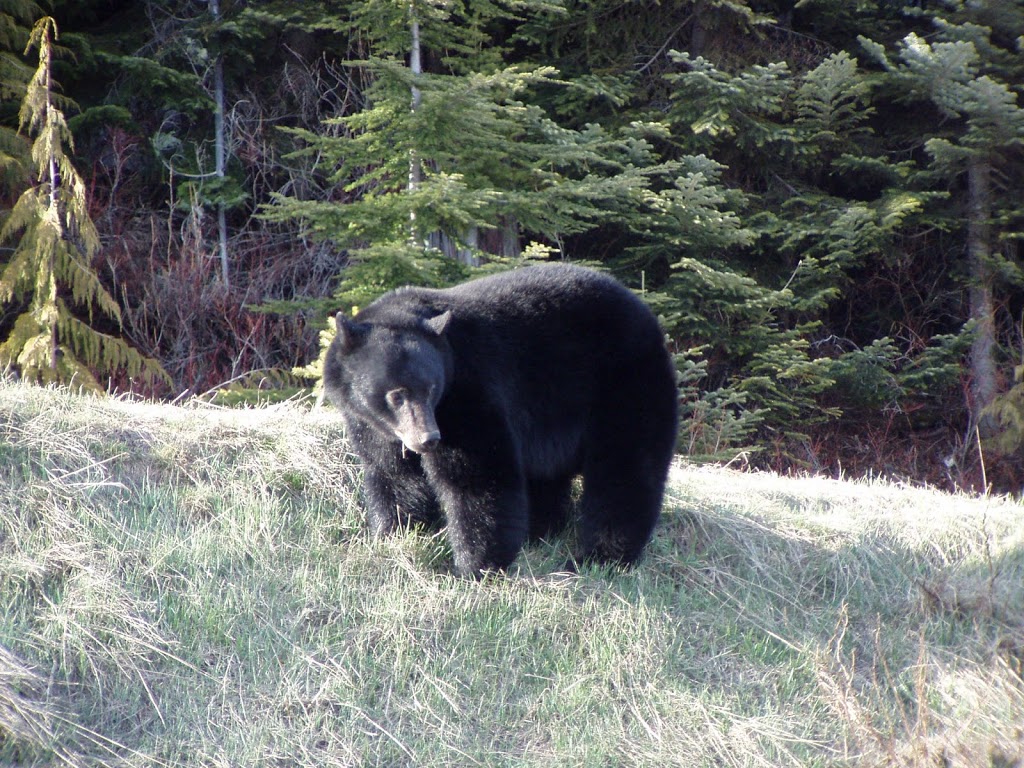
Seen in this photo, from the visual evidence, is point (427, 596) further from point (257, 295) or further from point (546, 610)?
point (257, 295)

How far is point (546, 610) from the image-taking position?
4.75 m

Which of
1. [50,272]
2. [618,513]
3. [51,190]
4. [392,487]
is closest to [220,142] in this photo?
[51,190]

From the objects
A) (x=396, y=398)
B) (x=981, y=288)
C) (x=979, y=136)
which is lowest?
(x=981, y=288)

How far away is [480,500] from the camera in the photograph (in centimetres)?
466

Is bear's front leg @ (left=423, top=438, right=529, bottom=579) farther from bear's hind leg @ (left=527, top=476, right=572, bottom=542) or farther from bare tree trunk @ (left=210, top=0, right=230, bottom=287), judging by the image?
bare tree trunk @ (left=210, top=0, right=230, bottom=287)

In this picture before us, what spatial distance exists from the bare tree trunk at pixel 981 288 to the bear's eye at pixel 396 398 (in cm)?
970

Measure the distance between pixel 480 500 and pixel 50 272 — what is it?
22.3ft

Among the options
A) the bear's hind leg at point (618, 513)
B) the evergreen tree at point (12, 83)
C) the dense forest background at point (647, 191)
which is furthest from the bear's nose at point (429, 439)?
Result: the evergreen tree at point (12, 83)

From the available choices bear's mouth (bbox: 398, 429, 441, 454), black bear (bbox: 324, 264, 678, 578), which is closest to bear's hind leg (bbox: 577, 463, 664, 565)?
black bear (bbox: 324, 264, 678, 578)

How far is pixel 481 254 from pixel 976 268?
23.3 ft

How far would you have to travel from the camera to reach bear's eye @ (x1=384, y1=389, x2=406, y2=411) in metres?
4.39

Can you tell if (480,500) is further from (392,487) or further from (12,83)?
(12,83)

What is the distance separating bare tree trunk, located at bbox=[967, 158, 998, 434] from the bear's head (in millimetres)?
9495

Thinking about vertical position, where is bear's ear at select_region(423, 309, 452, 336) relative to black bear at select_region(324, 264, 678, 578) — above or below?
above
